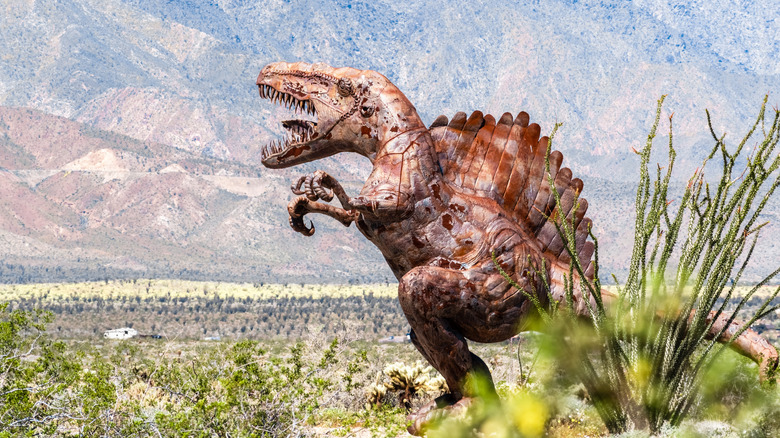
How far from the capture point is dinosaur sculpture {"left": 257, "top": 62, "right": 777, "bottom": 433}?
6949 millimetres

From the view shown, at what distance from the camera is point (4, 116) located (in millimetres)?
152750

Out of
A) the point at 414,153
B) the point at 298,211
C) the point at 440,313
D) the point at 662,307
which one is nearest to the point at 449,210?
the point at 414,153

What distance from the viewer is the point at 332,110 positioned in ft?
25.5

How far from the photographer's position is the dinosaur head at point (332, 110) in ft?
24.8

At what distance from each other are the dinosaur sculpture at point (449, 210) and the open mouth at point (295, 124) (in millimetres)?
30

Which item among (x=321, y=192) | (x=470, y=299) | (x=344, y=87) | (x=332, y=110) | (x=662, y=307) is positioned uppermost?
(x=344, y=87)

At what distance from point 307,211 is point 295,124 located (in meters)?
1.19

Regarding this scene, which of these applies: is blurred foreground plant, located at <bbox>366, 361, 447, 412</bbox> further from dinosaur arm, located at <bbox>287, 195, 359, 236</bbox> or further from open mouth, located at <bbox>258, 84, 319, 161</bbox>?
dinosaur arm, located at <bbox>287, 195, 359, 236</bbox>

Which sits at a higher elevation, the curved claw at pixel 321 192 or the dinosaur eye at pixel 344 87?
the dinosaur eye at pixel 344 87

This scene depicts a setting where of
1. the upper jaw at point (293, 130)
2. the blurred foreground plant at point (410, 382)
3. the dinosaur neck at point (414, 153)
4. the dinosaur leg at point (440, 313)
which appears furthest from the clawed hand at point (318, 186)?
the blurred foreground plant at point (410, 382)

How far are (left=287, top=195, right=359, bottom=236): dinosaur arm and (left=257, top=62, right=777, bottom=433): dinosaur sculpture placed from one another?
11 millimetres

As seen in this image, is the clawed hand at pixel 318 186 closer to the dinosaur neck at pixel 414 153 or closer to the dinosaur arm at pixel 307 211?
the dinosaur arm at pixel 307 211

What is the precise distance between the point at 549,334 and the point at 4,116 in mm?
160361

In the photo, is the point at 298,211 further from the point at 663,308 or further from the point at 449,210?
the point at 663,308
